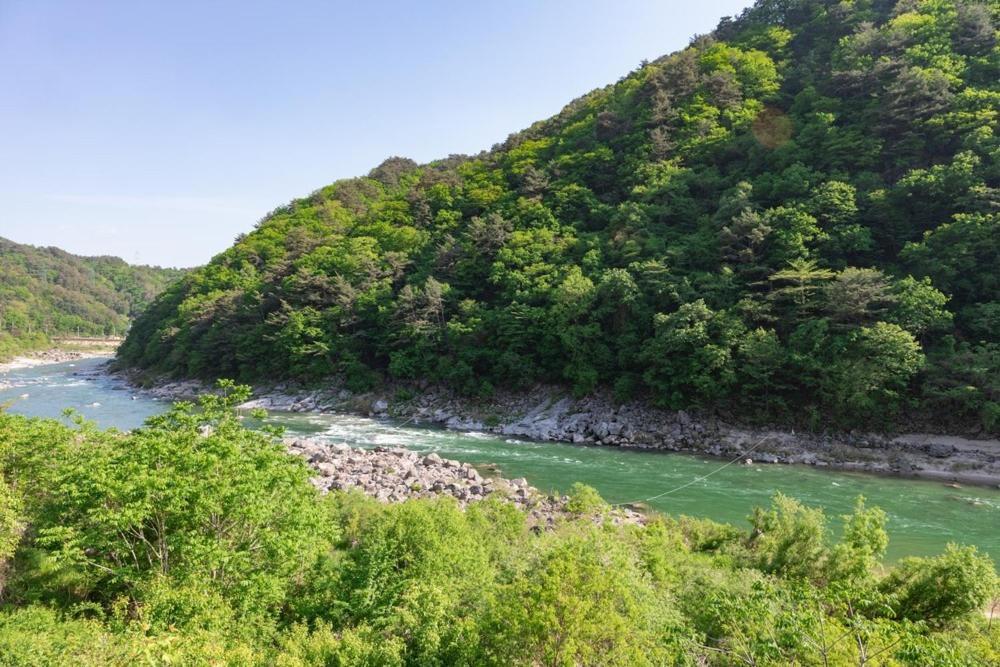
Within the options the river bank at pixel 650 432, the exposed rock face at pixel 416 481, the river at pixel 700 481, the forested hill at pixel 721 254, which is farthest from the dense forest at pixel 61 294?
the exposed rock face at pixel 416 481

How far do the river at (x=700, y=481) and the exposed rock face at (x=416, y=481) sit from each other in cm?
251

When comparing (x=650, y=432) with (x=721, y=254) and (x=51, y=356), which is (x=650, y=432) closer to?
(x=721, y=254)

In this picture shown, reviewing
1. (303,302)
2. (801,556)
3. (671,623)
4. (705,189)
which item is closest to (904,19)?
(705,189)

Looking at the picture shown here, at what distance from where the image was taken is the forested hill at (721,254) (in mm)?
23156

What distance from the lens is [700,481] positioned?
67.1 feet

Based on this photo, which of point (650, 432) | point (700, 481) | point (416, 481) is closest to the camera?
point (416, 481)

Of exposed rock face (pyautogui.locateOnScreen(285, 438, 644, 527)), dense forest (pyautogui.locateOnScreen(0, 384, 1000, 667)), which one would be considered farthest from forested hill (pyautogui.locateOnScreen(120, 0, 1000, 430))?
dense forest (pyautogui.locateOnScreen(0, 384, 1000, 667))

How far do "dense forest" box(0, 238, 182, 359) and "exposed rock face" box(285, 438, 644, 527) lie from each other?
8509 centimetres

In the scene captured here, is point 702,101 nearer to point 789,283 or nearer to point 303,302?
point 789,283

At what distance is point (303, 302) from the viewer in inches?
1731

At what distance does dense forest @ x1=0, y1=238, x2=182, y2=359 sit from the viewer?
93.2 meters

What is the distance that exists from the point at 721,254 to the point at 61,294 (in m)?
148

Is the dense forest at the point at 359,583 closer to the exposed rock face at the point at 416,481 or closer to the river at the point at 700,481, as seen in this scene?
the exposed rock face at the point at 416,481

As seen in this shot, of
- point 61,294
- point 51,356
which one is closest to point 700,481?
point 51,356
